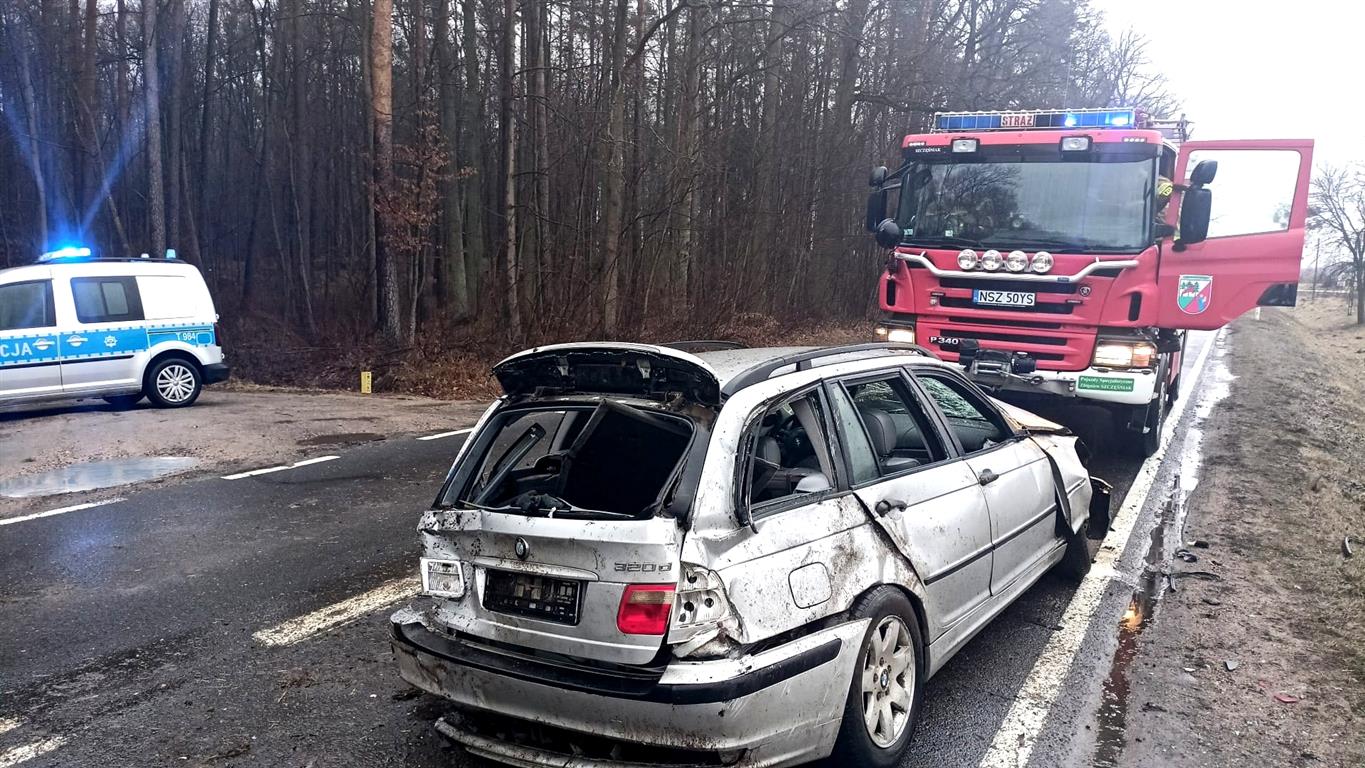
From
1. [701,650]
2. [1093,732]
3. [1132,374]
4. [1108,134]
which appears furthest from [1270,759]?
[1108,134]

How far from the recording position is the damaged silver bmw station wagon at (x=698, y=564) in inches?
120

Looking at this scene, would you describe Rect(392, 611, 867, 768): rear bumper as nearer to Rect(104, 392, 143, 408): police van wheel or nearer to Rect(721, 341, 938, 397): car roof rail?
Rect(721, 341, 938, 397): car roof rail

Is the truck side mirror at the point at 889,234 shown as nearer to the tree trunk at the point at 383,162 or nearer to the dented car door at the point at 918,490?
the dented car door at the point at 918,490

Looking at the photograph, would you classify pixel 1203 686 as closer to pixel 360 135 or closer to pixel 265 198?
pixel 360 135

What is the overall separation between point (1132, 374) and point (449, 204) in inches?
747

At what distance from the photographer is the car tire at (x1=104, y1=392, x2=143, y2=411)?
13.2 meters

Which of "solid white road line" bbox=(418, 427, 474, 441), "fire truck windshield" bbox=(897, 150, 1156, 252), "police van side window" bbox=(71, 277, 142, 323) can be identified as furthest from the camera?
"police van side window" bbox=(71, 277, 142, 323)

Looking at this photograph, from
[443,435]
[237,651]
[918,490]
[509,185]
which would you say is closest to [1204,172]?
[918,490]

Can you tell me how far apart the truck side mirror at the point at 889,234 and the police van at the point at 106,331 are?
9910 mm

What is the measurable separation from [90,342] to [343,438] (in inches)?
181

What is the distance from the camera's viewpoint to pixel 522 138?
2406 centimetres

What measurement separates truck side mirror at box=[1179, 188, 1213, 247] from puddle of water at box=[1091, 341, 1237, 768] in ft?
7.33

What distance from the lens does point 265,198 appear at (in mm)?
35562

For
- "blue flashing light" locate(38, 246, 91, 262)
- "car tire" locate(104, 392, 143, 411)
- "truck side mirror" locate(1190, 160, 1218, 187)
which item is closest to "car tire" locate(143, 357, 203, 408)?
"car tire" locate(104, 392, 143, 411)
